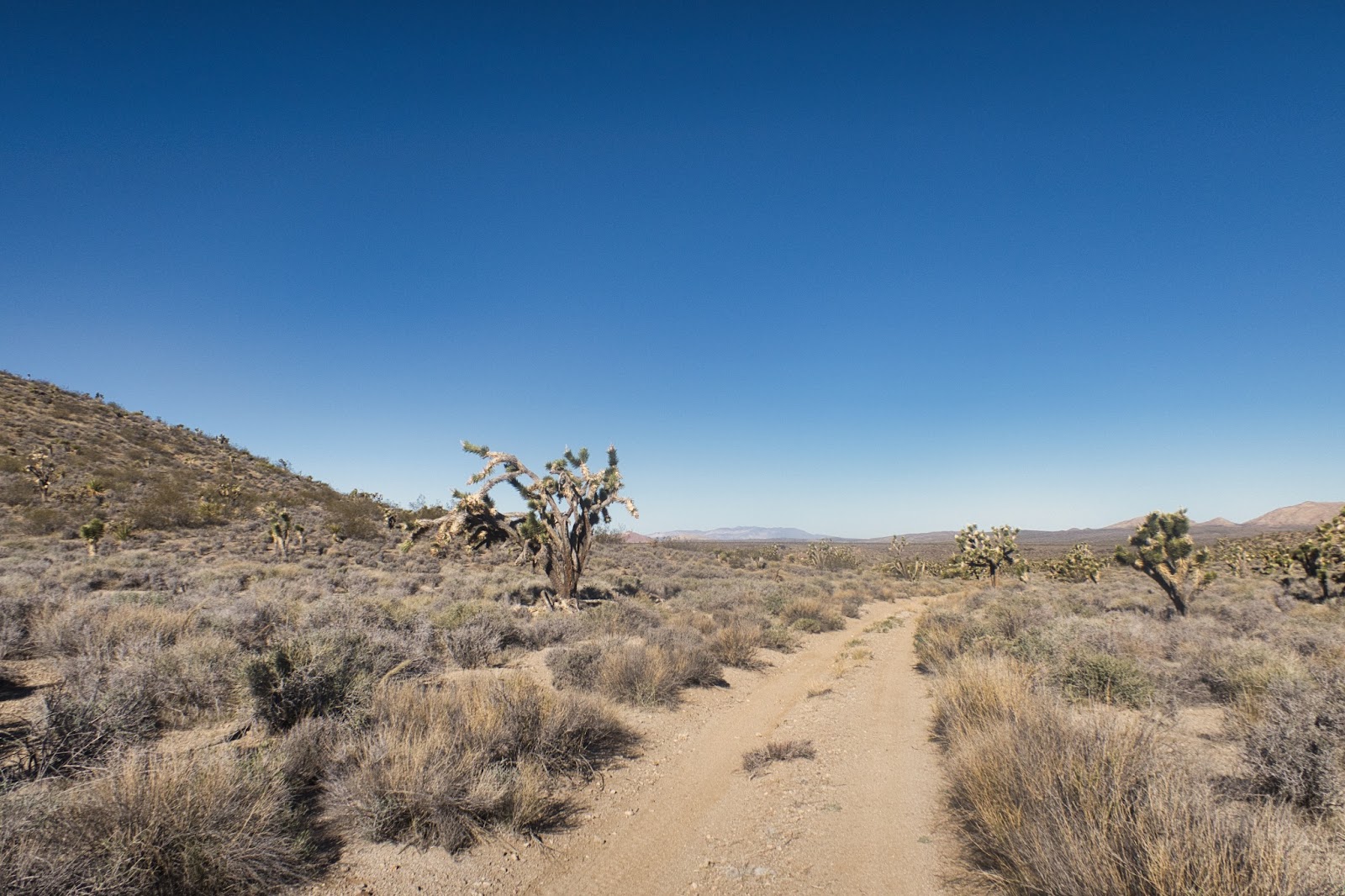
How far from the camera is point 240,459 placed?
185 ft

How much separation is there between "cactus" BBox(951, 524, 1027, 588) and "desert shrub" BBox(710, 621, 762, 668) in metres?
28.2

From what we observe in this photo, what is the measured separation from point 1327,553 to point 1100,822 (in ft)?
85.3

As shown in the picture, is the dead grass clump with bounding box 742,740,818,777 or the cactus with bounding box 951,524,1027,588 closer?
the dead grass clump with bounding box 742,740,818,777

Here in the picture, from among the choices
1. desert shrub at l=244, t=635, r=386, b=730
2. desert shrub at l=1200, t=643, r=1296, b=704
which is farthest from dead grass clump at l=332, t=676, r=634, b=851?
desert shrub at l=1200, t=643, r=1296, b=704

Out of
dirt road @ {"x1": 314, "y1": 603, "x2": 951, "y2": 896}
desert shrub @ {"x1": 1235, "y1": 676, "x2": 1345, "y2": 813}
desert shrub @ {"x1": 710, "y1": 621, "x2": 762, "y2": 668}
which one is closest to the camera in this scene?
dirt road @ {"x1": 314, "y1": 603, "x2": 951, "y2": 896}

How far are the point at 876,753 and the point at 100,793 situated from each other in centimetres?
782

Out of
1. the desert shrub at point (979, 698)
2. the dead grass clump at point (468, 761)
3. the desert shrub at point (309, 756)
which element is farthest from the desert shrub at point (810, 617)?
the desert shrub at point (309, 756)

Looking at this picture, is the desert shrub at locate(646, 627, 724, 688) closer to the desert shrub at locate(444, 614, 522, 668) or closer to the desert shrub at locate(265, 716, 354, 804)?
the desert shrub at locate(444, 614, 522, 668)

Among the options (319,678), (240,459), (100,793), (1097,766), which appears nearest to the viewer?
(100,793)

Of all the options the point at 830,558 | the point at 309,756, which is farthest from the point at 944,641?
the point at 830,558

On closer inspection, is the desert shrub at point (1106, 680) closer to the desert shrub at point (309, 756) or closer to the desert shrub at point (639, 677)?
the desert shrub at point (639, 677)

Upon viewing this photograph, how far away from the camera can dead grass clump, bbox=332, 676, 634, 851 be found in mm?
4645

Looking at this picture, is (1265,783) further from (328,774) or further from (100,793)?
(100,793)

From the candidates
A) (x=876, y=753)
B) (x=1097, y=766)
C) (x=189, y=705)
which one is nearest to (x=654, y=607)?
(x=876, y=753)
